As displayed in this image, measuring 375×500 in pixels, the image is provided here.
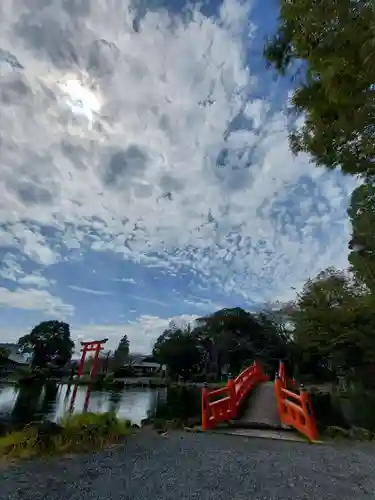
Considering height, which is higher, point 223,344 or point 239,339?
point 239,339

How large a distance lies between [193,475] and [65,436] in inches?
84.0

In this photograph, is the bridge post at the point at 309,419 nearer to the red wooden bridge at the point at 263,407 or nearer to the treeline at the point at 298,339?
the red wooden bridge at the point at 263,407

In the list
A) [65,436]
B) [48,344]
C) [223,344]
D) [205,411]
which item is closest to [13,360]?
[48,344]

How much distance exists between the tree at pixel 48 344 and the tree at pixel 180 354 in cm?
1116

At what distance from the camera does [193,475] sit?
379 centimetres

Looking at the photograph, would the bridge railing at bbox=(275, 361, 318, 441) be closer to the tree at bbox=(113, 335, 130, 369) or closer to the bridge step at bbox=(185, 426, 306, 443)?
the bridge step at bbox=(185, 426, 306, 443)

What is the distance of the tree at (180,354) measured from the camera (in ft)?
112

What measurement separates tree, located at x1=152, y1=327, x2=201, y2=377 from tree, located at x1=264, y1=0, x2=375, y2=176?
31637 millimetres

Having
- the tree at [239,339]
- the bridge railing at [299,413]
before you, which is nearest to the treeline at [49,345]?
the tree at [239,339]

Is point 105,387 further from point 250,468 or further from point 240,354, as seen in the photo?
point 250,468

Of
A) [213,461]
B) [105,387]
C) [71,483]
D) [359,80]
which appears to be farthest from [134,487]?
[105,387]

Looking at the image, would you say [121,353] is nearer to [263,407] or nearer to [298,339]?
[298,339]

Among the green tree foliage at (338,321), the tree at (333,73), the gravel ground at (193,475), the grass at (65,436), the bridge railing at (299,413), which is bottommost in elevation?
the gravel ground at (193,475)

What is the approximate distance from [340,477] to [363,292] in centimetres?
1587
